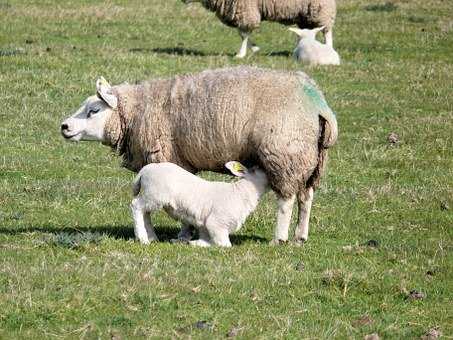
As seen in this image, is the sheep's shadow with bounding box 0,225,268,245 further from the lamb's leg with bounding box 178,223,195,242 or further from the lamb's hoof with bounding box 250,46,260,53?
the lamb's hoof with bounding box 250,46,260,53

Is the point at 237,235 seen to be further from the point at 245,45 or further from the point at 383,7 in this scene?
the point at 383,7

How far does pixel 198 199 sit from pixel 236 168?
0.44 meters

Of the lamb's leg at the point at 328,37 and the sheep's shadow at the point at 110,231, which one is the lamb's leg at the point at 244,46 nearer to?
the lamb's leg at the point at 328,37

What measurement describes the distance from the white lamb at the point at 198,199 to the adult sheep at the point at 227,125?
0.25 m

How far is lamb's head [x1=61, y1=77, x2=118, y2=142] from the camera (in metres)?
10.7

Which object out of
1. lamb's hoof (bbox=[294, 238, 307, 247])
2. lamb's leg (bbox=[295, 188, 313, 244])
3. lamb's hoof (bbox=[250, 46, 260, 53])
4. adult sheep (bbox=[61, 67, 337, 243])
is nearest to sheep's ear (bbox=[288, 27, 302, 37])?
lamb's hoof (bbox=[250, 46, 260, 53])

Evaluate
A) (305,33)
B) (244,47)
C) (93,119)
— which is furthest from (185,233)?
(305,33)

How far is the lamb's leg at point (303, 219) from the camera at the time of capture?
10.4 meters

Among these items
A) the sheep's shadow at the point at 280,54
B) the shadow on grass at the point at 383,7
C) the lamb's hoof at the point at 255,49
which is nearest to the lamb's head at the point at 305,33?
the sheep's shadow at the point at 280,54

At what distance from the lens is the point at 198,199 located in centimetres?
976

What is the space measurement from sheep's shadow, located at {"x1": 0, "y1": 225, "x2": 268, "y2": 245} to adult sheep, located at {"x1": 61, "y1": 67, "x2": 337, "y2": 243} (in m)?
0.46

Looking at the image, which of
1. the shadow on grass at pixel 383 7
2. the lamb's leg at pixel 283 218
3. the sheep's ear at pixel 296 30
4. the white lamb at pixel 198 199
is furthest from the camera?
the shadow on grass at pixel 383 7

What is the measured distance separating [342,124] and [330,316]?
8860mm

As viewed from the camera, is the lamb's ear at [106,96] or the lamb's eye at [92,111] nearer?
the lamb's ear at [106,96]
